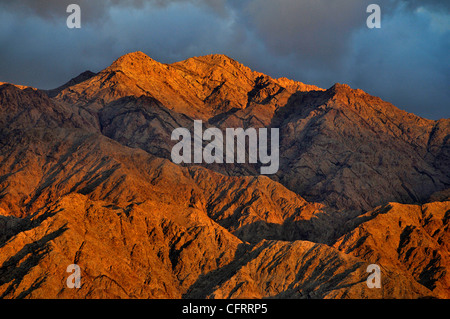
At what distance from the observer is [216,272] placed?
127 meters

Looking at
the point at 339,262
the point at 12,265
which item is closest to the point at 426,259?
the point at 339,262

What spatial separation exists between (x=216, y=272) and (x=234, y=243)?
39.7 feet

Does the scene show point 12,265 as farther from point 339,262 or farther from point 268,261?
point 339,262

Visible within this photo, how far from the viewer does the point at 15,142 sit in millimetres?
199875
